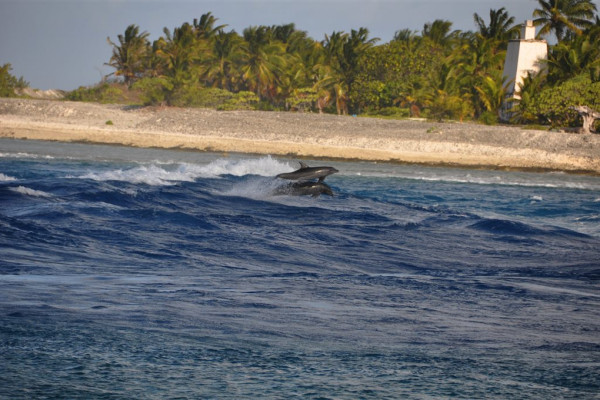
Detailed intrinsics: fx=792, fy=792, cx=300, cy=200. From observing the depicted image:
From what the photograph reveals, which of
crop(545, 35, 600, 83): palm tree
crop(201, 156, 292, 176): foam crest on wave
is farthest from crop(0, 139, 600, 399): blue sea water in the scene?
crop(545, 35, 600, 83): palm tree

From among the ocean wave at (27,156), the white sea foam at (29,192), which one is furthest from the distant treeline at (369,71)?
the white sea foam at (29,192)

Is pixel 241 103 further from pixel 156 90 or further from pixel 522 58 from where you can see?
pixel 522 58

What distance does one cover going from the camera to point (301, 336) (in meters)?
6.30

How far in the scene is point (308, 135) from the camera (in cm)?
5188

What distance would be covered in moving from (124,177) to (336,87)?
1824 inches

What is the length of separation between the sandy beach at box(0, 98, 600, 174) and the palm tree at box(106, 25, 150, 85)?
18.5 metres

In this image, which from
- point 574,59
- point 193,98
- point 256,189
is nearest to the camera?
point 256,189

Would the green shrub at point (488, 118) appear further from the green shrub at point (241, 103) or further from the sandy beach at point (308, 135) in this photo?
the green shrub at point (241, 103)

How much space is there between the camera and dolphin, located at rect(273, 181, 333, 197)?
20.0m

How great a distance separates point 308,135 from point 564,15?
26517 millimetres

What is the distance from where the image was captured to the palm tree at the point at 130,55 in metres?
79.1

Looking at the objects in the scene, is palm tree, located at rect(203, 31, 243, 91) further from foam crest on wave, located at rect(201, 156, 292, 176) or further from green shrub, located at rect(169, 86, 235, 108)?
foam crest on wave, located at rect(201, 156, 292, 176)

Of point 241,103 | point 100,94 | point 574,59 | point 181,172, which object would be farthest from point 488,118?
point 100,94

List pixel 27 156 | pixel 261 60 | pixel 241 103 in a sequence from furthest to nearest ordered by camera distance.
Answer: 1. pixel 261 60
2. pixel 241 103
3. pixel 27 156
